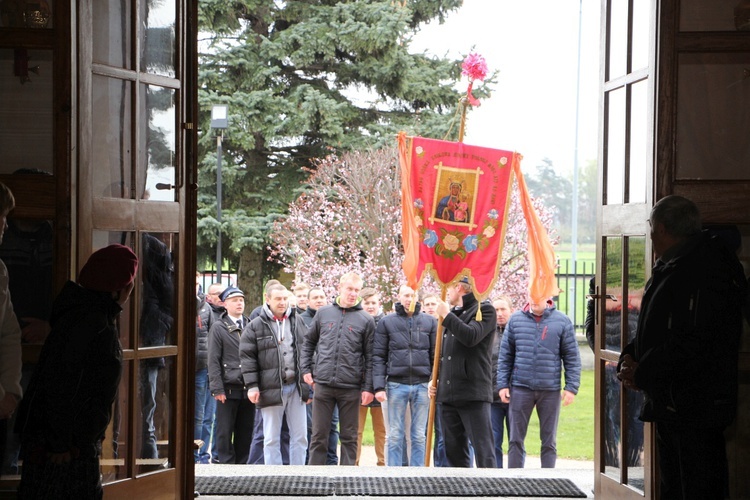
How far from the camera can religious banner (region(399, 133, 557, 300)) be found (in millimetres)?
7410

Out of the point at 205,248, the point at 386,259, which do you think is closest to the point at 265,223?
the point at 205,248

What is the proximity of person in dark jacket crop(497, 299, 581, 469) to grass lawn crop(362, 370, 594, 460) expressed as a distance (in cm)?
371

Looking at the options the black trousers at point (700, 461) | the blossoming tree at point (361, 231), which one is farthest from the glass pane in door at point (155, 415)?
the blossoming tree at point (361, 231)

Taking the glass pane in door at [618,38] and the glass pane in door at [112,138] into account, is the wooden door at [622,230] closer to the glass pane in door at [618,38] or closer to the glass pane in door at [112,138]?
the glass pane in door at [618,38]

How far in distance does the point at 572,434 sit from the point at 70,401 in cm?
1019

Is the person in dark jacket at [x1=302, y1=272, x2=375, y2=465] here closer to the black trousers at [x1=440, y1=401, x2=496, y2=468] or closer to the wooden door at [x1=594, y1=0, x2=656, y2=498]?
the black trousers at [x1=440, y1=401, x2=496, y2=468]

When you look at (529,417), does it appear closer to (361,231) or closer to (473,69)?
(473,69)

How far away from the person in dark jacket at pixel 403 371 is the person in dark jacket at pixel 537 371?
596 millimetres

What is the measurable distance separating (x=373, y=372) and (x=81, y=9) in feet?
13.3

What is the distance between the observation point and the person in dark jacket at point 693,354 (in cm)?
343

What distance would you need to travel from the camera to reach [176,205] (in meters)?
4.44

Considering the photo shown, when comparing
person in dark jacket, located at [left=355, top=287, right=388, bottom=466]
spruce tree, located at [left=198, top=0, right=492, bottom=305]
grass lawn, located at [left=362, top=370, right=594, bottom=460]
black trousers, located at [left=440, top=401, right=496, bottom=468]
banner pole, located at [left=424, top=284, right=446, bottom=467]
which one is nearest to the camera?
black trousers, located at [left=440, top=401, right=496, bottom=468]

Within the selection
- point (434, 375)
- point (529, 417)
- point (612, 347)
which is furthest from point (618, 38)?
point (529, 417)

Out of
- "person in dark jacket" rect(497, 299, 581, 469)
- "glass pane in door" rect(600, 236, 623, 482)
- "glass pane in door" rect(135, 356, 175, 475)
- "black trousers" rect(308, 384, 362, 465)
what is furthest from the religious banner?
"glass pane in door" rect(135, 356, 175, 475)
